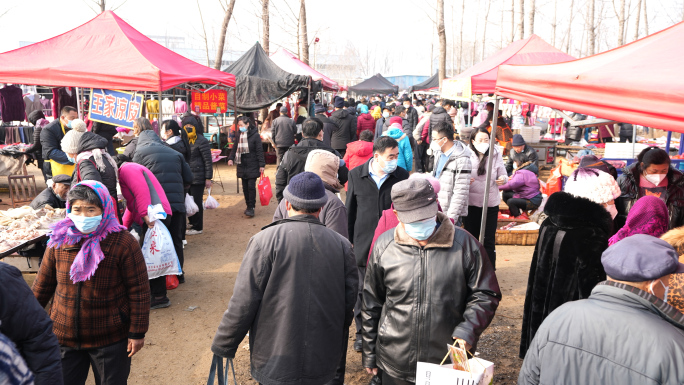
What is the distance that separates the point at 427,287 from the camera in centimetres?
257

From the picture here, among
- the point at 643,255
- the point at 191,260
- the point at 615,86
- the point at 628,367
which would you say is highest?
the point at 615,86

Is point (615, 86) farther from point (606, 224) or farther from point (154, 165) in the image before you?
point (154, 165)

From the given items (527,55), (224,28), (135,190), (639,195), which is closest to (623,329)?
(639,195)

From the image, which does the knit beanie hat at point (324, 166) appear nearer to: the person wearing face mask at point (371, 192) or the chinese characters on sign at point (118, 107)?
the person wearing face mask at point (371, 192)

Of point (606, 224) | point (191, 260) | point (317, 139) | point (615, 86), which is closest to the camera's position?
point (615, 86)

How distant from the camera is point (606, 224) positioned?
10.8ft

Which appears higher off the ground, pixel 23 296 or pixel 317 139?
pixel 317 139

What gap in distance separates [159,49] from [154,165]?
3604 mm

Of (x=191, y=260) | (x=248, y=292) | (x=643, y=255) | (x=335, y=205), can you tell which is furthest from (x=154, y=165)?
(x=643, y=255)

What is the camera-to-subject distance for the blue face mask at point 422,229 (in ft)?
8.60

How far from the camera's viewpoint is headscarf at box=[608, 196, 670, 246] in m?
3.62

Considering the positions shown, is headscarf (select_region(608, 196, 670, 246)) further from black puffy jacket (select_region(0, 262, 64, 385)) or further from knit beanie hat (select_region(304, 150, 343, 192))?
black puffy jacket (select_region(0, 262, 64, 385))

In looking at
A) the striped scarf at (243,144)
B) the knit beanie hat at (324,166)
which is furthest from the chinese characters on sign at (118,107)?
the knit beanie hat at (324,166)

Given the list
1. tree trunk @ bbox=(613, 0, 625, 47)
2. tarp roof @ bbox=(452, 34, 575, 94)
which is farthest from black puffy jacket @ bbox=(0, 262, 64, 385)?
tree trunk @ bbox=(613, 0, 625, 47)
